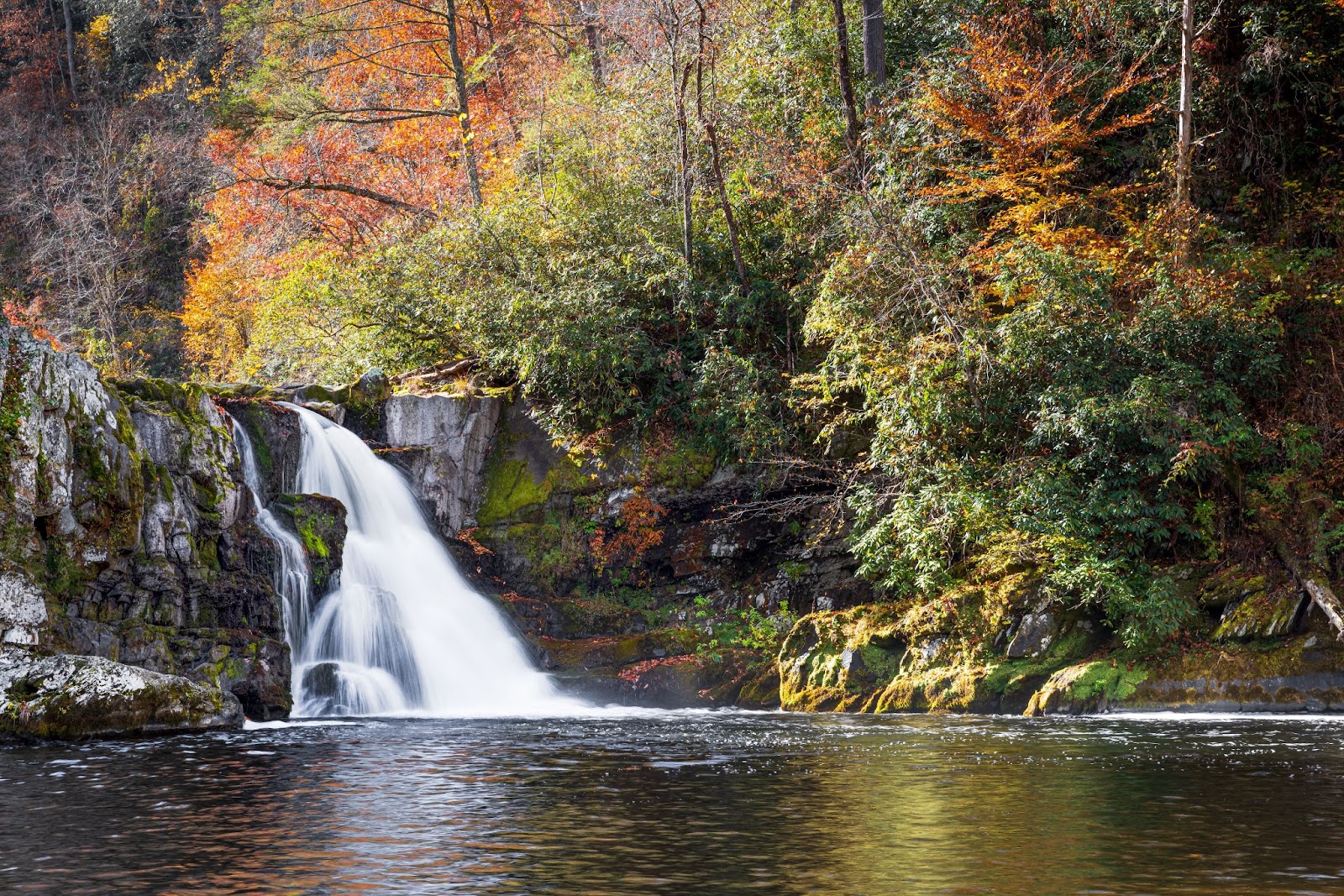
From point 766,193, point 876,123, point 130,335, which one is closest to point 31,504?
point 766,193

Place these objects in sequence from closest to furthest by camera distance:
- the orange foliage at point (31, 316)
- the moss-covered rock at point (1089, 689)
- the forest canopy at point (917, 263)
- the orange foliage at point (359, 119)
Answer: the moss-covered rock at point (1089, 689) → the forest canopy at point (917, 263) → the orange foliage at point (359, 119) → the orange foliage at point (31, 316)

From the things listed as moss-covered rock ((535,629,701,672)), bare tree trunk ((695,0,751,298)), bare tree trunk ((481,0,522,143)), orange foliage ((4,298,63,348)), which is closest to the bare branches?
bare tree trunk ((481,0,522,143))

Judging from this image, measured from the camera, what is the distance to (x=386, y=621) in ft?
51.2

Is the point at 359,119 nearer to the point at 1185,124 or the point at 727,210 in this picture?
the point at 727,210

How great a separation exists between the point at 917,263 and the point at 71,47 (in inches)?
1411

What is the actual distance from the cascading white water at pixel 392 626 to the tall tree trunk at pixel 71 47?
94.4 feet

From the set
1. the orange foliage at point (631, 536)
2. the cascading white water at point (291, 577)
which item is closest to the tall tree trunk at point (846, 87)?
the orange foliage at point (631, 536)

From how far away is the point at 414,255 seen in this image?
2225 centimetres

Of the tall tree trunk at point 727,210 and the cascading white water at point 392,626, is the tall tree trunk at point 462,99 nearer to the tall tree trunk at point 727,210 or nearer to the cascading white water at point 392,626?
the tall tree trunk at point 727,210

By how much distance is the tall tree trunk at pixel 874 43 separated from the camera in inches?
803

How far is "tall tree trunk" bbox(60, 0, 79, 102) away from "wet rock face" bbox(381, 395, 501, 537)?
2835cm

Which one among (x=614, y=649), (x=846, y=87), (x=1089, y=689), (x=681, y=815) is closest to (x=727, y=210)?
(x=846, y=87)

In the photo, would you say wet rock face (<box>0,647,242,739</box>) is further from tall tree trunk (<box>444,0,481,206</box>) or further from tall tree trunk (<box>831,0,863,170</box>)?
tall tree trunk (<box>444,0,481,206</box>)

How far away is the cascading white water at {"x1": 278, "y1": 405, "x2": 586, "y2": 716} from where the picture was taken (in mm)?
14344
